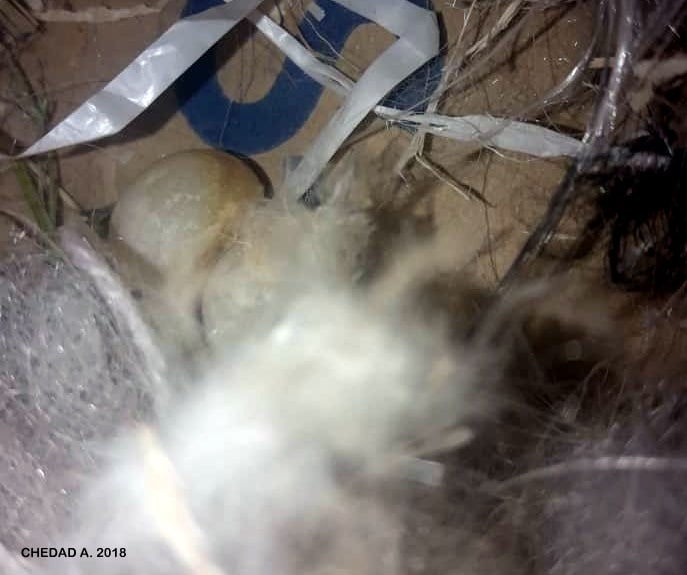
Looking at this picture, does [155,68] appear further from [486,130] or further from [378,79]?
[486,130]

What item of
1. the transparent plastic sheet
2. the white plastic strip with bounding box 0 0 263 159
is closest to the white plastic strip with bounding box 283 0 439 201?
the transparent plastic sheet

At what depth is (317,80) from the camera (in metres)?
0.86

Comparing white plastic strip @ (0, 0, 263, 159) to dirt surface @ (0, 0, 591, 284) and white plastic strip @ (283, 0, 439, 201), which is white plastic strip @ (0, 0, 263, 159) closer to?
dirt surface @ (0, 0, 591, 284)

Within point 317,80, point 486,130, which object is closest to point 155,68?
point 317,80

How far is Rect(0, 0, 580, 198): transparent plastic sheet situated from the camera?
0.81 meters

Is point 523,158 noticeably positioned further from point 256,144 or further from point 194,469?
point 194,469

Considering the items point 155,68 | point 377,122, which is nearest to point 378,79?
point 377,122

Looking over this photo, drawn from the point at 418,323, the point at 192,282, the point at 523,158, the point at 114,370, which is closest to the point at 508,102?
the point at 523,158

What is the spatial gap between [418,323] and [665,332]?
23cm

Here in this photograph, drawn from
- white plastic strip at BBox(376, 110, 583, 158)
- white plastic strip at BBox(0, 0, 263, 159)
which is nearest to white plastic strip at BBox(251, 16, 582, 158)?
white plastic strip at BBox(376, 110, 583, 158)

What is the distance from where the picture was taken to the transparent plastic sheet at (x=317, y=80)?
2.65ft

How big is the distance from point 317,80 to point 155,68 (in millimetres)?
183

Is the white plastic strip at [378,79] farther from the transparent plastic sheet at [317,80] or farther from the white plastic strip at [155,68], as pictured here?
the white plastic strip at [155,68]

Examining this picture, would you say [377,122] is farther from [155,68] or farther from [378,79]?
[155,68]
